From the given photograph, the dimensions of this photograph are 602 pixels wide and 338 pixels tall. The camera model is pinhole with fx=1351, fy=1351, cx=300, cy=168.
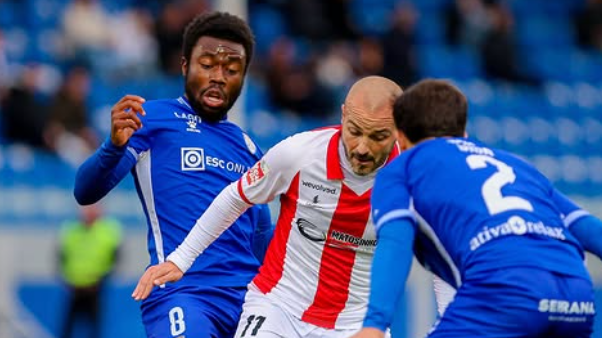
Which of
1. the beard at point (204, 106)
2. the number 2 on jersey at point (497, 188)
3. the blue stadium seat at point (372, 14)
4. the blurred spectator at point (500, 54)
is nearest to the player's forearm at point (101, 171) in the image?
the beard at point (204, 106)

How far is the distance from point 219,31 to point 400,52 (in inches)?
474

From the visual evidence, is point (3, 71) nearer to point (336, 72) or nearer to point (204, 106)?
point (336, 72)

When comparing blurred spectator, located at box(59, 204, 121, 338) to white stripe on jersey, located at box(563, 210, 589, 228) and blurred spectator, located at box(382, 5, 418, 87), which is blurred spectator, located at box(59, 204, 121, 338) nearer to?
blurred spectator, located at box(382, 5, 418, 87)

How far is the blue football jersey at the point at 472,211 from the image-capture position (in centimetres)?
520


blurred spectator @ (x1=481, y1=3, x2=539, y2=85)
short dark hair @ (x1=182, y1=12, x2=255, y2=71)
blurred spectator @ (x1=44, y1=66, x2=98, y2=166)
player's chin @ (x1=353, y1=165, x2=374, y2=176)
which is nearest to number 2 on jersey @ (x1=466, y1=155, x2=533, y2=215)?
player's chin @ (x1=353, y1=165, x2=374, y2=176)

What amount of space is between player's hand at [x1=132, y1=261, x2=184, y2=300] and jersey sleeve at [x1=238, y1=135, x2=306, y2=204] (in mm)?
522

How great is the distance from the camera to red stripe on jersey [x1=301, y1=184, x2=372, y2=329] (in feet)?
22.3

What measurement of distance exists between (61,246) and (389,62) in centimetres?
587

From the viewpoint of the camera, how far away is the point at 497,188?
17.3 ft

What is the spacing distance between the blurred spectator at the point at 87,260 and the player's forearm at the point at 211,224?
947 centimetres

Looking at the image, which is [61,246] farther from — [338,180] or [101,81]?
[338,180]

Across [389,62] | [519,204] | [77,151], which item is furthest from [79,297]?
[519,204]

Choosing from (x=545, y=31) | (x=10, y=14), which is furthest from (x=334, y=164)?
(x=545, y=31)

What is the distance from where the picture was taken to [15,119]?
16.9 meters
